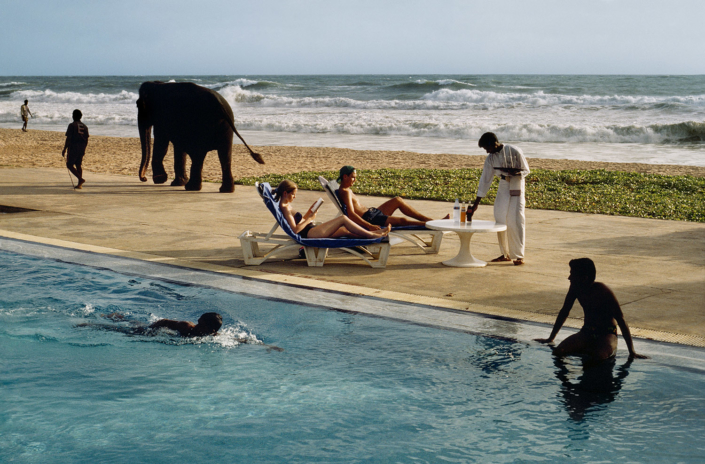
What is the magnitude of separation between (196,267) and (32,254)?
220cm

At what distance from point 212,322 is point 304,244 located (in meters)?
2.14

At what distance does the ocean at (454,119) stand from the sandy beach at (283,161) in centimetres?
265

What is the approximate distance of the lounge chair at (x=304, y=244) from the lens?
7828mm

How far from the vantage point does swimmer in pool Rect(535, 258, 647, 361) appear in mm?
5074

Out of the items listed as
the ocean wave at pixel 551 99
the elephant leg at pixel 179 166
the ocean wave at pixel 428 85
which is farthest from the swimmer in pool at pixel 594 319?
the ocean wave at pixel 428 85

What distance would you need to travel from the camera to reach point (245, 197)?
13.4 metres

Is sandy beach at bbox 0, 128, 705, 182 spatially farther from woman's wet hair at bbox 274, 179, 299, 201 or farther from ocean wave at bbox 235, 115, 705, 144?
Answer: ocean wave at bbox 235, 115, 705, 144

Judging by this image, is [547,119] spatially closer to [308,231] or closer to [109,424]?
[308,231]

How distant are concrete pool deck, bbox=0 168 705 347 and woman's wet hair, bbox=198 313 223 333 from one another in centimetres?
131

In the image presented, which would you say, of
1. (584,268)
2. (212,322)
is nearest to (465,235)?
(584,268)

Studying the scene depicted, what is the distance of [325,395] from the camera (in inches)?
194

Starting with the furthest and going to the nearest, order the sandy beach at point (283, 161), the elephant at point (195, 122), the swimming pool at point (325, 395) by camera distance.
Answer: the sandy beach at point (283, 161), the elephant at point (195, 122), the swimming pool at point (325, 395)

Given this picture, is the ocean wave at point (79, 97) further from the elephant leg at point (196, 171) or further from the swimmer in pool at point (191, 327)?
the swimmer in pool at point (191, 327)

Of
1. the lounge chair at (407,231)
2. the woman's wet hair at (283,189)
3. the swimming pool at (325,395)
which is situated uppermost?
the woman's wet hair at (283,189)
